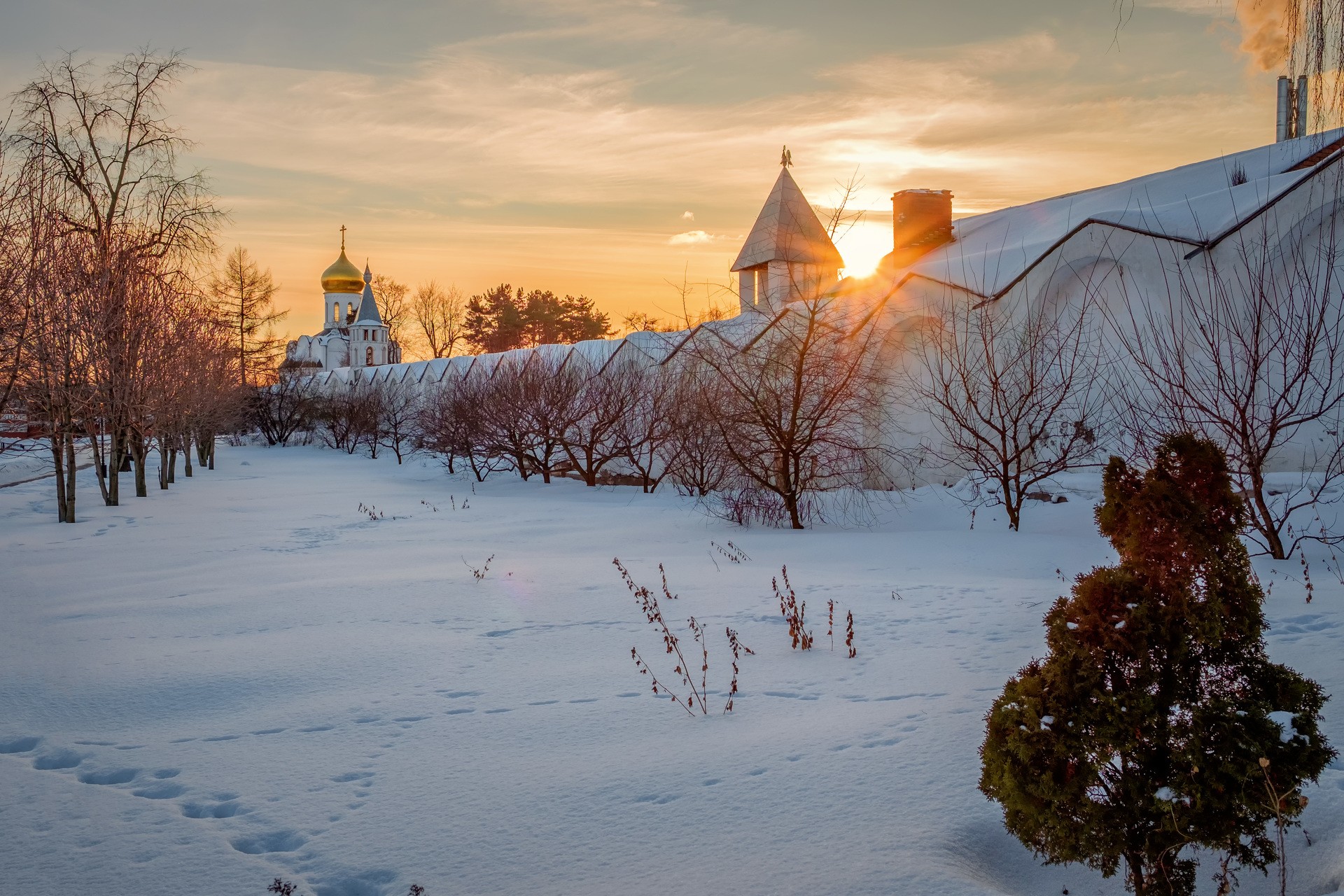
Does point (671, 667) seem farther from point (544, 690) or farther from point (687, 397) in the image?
point (687, 397)

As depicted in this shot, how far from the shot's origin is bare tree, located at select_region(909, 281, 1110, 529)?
39.0ft

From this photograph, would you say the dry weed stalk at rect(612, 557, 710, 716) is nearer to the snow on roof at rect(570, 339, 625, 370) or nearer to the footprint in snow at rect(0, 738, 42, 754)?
the footprint in snow at rect(0, 738, 42, 754)

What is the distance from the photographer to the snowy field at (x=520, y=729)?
10.8 feet

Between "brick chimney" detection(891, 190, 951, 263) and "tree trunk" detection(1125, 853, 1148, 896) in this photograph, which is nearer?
"tree trunk" detection(1125, 853, 1148, 896)

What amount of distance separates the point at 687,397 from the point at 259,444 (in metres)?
38.7

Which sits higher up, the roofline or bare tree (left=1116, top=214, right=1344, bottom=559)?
the roofline

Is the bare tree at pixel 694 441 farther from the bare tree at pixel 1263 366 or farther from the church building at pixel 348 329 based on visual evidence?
the church building at pixel 348 329

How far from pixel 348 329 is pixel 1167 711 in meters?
72.2

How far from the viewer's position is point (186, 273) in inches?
733

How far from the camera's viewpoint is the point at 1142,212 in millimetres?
13523

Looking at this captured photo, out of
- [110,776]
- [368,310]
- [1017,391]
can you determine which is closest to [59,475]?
[110,776]

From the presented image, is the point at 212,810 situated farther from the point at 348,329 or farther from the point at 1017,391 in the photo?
the point at 348,329

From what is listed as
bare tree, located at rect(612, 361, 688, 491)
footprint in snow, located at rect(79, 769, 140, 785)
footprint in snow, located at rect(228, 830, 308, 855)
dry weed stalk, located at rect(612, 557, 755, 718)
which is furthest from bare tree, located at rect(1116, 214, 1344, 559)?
bare tree, located at rect(612, 361, 688, 491)

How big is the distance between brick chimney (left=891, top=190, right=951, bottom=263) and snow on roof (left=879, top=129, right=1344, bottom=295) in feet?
1.62
